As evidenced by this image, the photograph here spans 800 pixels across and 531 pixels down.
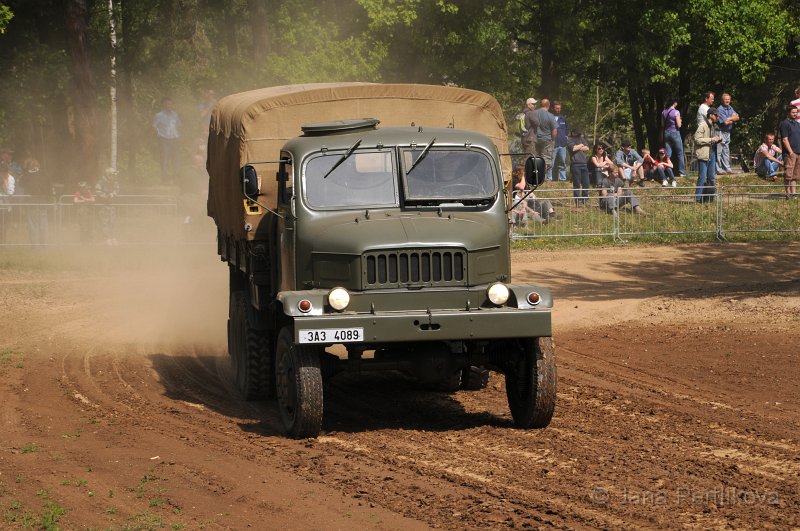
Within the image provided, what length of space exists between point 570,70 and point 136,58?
47.7ft

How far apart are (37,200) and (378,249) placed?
19102 millimetres

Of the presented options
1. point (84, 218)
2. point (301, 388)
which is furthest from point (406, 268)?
point (84, 218)

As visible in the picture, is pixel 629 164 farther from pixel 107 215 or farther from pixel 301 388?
pixel 301 388

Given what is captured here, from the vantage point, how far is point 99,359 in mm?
16031

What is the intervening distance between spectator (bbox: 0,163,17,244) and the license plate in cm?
1771

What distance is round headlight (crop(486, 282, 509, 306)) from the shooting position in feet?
35.6

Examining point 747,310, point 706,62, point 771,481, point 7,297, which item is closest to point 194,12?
point 706,62

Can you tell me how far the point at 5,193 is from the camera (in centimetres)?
3000

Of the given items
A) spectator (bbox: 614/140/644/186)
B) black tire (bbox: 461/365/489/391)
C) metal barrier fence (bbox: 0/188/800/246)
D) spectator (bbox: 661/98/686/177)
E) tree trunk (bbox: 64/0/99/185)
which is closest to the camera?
black tire (bbox: 461/365/489/391)

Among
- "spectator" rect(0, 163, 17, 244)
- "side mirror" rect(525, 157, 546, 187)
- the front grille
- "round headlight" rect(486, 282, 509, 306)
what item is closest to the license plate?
the front grille

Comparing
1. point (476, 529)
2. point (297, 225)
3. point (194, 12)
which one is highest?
point (194, 12)

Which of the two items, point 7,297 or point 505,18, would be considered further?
point 505,18

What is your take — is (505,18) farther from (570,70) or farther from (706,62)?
(706,62)

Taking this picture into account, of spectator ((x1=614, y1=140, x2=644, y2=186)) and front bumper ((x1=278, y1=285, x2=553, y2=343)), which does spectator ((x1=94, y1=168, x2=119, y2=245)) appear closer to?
spectator ((x1=614, y1=140, x2=644, y2=186))
